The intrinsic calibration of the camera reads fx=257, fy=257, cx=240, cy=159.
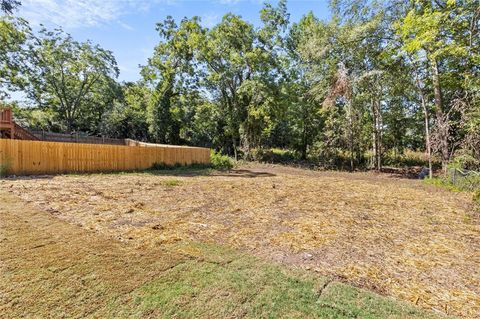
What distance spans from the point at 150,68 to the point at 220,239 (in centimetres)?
2114

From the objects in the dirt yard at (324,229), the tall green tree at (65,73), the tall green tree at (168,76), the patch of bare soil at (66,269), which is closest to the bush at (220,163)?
the tall green tree at (168,76)

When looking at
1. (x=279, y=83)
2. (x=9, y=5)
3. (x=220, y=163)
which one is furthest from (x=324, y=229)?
(x=279, y=83)

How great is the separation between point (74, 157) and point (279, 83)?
12150 millimetres

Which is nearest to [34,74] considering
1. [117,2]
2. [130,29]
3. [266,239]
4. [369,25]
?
[130,29]

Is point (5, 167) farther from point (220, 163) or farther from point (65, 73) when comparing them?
point (65, 73)

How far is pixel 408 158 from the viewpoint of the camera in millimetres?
15602

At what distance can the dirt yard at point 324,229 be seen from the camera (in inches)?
86.9

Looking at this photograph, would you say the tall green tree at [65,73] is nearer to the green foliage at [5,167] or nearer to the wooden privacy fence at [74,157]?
the wooden privacy fence at [74,157]

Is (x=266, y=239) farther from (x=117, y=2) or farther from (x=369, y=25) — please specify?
(x=369, y=25)

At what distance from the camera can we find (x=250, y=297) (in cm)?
186

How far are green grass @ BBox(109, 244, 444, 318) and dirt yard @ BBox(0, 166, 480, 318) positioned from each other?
0.23 meters

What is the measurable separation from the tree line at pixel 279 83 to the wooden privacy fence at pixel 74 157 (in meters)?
7.41

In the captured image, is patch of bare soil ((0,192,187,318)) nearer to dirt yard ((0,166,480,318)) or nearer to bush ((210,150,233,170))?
dirt yard ((0,166,480,318))

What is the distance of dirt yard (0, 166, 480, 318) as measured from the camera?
7.24 ft
